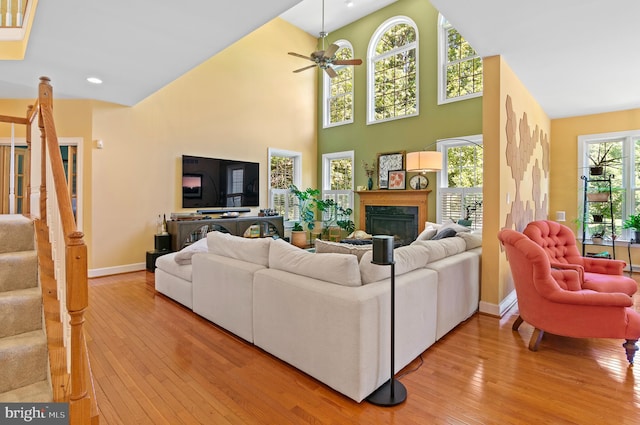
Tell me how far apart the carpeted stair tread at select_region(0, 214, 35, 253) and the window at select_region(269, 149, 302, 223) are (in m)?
5.37

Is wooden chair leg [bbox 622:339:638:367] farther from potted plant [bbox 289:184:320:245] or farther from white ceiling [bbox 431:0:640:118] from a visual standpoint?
potted plant [bbox 289:184:320:245]

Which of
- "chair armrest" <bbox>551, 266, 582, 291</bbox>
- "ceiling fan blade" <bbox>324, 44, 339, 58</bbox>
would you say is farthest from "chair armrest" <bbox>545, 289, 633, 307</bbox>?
"ceiling fan blade" <bbox>324, 44, 339, 58</bbox>

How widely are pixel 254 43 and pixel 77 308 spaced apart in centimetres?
722

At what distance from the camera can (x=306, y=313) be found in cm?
219

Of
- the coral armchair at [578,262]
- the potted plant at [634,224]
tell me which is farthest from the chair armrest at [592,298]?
the potted plant at [634,224]

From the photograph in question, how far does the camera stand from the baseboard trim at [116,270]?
5.05 meters

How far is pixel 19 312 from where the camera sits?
5.92ft

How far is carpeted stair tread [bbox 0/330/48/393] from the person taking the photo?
1.59 meters

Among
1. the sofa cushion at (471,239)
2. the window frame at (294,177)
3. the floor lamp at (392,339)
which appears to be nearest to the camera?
the floor lamp at (392,339)

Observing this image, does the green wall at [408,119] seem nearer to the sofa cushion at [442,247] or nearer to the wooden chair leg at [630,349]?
the sofa cushion at [442,247]

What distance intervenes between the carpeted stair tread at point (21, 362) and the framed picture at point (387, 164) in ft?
20.9

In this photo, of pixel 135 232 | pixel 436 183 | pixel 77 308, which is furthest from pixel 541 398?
pixel 135 232

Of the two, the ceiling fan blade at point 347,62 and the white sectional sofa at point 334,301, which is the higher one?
the ceiling fan blade at point 347,62

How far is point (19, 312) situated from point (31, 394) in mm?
478
